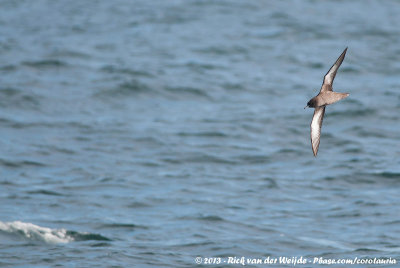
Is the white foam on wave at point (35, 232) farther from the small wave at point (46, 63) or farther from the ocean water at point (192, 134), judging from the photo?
the small wave at point (46, 63)

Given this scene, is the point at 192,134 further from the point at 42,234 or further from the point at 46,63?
the point at 46,63

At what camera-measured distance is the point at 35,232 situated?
43.7 ft

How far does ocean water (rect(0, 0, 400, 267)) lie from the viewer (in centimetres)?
1339

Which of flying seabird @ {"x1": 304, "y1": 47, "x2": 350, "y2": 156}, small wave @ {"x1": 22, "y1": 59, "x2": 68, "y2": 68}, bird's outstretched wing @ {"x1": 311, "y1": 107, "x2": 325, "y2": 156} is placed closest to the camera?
flying seabird @ {"x1": 304, "y1": 47, "x2": 350, "y2": 156}

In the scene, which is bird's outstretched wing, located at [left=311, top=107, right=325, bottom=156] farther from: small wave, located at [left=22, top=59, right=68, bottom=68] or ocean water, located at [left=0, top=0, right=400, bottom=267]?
small wave, located at [left=22, top=59, right=68, bottom=68]

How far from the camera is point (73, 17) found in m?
28.3

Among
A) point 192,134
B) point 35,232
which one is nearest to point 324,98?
point 35,232

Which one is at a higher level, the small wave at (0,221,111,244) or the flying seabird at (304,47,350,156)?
the flying seabird at (304,47,350,156)

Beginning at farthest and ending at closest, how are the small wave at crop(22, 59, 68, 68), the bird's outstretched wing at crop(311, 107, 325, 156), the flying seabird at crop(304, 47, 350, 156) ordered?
the small wave at crop(22, 59, 68, 68)
the bird's outstretched wing at crop(311, 107, 325, 156)
the flying seabird at crop(304, 47, 350, 156)

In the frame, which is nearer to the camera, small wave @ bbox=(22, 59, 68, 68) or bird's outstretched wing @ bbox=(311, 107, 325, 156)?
bird's outstretched wing @ bbox=(311, 107, 325, 156)

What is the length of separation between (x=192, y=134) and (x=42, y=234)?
626cm

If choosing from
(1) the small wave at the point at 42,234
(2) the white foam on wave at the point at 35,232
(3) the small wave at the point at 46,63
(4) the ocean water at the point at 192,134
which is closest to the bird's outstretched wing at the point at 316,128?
(4) the ocean water at the point at 192,134

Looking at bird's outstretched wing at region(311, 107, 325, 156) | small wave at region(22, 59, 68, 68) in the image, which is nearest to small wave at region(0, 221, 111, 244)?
bird's outstretched wing at region(311, 107, 325, 156)

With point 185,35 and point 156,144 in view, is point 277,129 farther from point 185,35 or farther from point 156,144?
point 185,35
